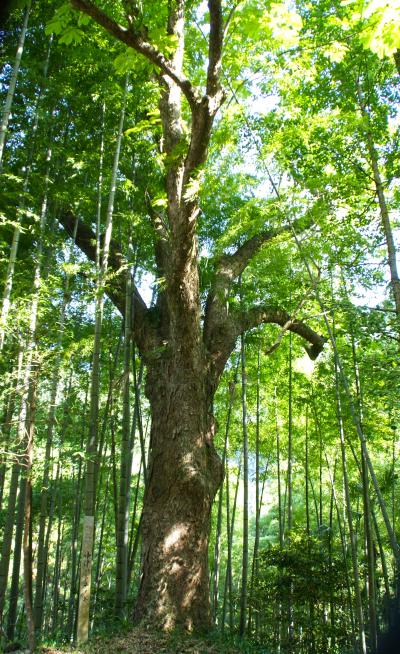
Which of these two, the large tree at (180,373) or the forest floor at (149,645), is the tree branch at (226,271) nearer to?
the large tree at (180,373)

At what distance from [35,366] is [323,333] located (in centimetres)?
524

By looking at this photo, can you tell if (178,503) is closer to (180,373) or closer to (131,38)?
(180,373)

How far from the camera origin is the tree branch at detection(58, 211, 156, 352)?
19.9 ft

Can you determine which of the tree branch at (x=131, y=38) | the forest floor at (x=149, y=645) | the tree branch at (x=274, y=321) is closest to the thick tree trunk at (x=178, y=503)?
the forest floor at (x=149, y=645)

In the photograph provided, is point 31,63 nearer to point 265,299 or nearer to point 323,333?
point 265,299

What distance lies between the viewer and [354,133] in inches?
210

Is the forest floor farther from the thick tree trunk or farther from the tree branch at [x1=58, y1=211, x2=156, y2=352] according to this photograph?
the tree branch at [x1=58, y1=211, x2=156, y2=352]

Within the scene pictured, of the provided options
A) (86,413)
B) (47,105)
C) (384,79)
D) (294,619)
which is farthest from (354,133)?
(294,619)

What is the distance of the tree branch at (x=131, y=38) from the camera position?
2.29 metres

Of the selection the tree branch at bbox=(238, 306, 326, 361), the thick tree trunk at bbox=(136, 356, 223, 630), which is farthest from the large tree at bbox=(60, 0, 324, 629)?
the tree branch at bbox=(238, 306, 326, 361)

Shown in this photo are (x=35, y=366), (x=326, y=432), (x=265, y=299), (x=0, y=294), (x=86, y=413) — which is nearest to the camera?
(x=35, y=366)

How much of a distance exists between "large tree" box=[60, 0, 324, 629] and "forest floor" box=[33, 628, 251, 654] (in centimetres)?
21

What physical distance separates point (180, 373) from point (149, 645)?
2428 millimetres

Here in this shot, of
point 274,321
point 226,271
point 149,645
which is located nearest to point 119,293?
point 226,271
